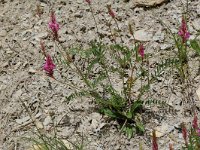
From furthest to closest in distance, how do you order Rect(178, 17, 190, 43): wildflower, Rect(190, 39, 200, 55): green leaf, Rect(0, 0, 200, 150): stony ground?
Rect(190, 39, 200, 55): green leaf → Rect(0, 0, 200, 150): stony ground → Rect(178, 17, 190, 43): wildflower

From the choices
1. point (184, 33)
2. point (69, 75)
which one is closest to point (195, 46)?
point (184, 33)

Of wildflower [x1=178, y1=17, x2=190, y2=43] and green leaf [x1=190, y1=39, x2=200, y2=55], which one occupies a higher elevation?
wildflower [x1=178, y1=17, x2=190, y2=43]

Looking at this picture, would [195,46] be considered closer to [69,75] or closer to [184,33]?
[184,33]

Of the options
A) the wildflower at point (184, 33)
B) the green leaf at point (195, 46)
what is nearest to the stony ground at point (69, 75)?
the green leaf at point (195, 46)

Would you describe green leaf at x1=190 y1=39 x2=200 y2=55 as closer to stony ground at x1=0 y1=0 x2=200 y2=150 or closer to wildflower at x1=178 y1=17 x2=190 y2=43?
stony ground at x1=0 y1=0 x2=200 y2=150

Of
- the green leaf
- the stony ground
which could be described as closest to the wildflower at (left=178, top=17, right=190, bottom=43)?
the green leaf

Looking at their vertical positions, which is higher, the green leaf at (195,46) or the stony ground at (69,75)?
the green leaf at (195,46)

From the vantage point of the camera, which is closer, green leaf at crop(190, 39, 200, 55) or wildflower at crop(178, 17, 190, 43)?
wildflower at crop(178, 17, 190, 43)

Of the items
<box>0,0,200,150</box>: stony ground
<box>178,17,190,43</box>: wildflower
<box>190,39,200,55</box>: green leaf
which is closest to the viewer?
<box>178,17,190,43</box>: wildflower

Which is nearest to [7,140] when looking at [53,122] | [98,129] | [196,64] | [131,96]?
[53,122]

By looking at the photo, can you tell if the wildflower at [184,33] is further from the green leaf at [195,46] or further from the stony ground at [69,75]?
the stony ground at [69,75]
